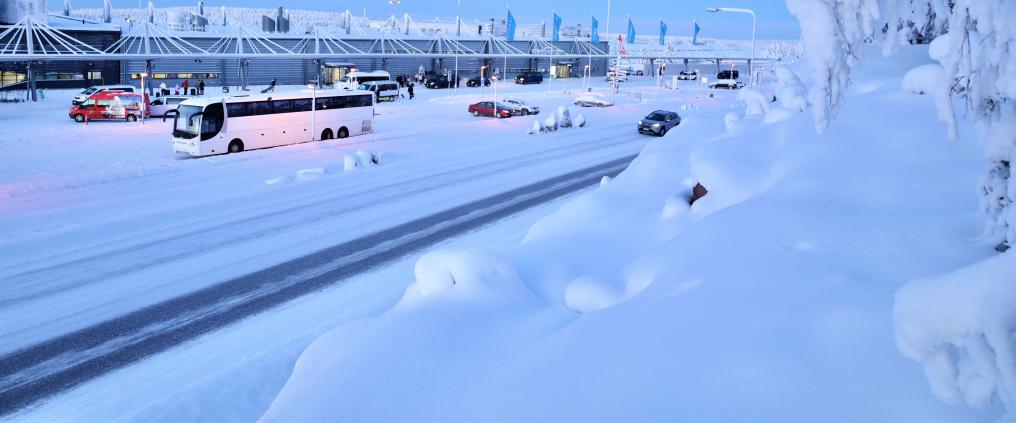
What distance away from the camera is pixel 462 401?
6449 millimetres

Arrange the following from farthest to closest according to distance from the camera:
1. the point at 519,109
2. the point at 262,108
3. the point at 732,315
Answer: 1. the point at 519,109
2. the point at 262,108
3. the point at 732,315

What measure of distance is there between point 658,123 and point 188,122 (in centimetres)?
2106

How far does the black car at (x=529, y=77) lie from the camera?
2977 inches

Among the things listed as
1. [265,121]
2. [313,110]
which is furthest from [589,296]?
[313,110]

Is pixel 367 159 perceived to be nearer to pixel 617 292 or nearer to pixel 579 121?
pixel 579 121

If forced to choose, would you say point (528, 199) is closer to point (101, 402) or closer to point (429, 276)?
point (429, 276)

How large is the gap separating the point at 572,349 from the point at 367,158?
19.7 metres

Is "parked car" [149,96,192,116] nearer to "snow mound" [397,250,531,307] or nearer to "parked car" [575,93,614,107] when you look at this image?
"parked car" [575,93,614,107]

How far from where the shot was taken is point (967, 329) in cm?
303

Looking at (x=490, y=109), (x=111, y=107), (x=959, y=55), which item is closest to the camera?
(x=959, y=55)

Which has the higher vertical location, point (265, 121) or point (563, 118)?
point (563, 118)

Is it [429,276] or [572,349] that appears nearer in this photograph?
[572,349]

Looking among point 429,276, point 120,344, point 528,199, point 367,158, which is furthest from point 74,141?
point 429,276

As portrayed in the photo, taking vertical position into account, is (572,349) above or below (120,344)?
above
